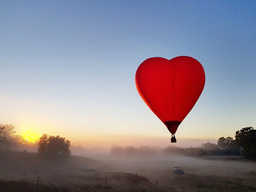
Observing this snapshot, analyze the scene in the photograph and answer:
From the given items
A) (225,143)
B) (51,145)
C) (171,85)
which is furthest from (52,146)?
(225,143)

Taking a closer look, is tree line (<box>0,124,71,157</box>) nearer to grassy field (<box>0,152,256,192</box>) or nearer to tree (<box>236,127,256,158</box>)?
grassy field (<box>0,152,256,192</box>)

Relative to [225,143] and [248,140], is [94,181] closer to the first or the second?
[248,140]

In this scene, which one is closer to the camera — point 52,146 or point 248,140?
point 52,146

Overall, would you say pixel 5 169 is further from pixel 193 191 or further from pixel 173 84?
pixel 173 84

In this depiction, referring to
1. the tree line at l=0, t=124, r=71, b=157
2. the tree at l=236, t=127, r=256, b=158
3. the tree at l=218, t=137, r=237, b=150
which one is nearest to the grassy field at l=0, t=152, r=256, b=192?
the tree line at l=0, t=124, r=71, b=157

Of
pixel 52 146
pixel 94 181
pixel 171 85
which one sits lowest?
pixel 94 181

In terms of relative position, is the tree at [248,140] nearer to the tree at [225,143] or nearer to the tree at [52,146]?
the tree at [225,143]
